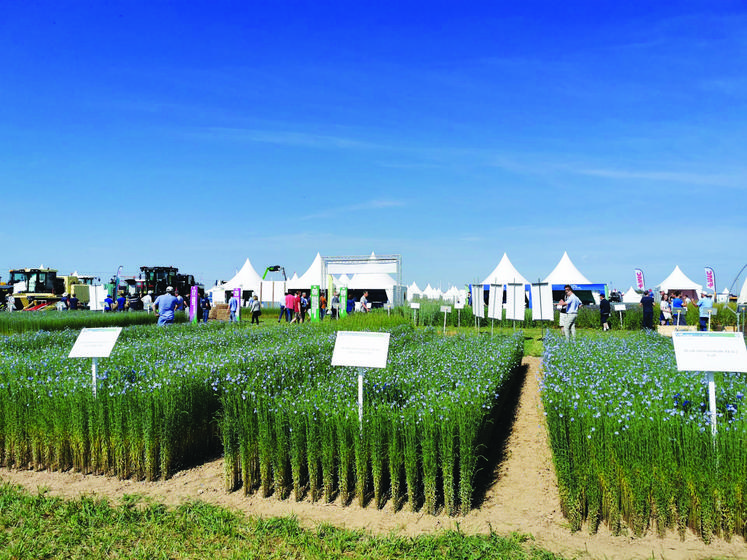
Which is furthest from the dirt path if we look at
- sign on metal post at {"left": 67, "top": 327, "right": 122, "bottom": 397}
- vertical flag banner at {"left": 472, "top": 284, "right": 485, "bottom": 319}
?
vertical flag banner at {"left": 472, "top": 284, "right": 485, "bottom": 319}

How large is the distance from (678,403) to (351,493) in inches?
122

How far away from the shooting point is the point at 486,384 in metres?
5.83

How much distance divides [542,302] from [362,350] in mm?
14726

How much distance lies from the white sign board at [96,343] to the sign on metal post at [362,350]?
2.85m

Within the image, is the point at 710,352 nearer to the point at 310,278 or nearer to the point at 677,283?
the point at 310,278

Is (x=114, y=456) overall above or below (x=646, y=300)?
below

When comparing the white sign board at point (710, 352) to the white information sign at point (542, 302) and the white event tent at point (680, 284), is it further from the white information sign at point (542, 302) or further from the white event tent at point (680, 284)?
the white event tent at point (680, 284)

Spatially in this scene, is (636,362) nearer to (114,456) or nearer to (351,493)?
(351,493)

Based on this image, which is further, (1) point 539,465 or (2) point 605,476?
(1) point 539,465

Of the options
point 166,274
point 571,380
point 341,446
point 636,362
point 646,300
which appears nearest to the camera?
point 341,446

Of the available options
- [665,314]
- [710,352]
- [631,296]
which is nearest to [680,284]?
[631,296]

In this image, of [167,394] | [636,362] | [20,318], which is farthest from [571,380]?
[20,318]

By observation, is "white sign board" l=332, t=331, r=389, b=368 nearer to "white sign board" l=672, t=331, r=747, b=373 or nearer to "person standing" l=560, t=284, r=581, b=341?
"white sign board" l=672, t=331, r=747, b=373

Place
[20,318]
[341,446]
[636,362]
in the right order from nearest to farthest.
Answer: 1. [341,446]
2. [636,362]
3. [20,318]
